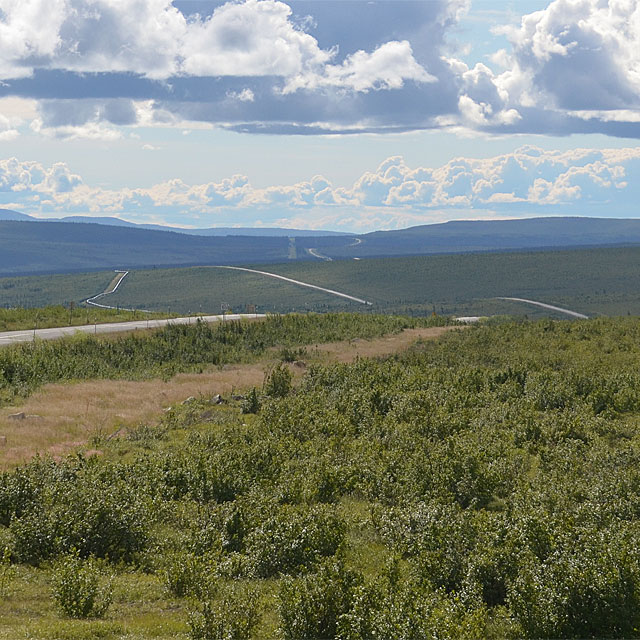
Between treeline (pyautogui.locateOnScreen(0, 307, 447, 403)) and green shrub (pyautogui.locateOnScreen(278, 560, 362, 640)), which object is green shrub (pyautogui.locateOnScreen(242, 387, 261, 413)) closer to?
treeline (pyautogui.locateOnScreen(0, 307, 447, 403))

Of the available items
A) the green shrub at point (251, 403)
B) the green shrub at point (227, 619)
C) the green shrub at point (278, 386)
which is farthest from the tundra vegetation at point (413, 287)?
the green shrub at point (227, 619)

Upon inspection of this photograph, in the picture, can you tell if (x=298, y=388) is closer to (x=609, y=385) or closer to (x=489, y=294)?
(x=609, y=385)

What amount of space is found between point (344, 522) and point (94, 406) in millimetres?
19086

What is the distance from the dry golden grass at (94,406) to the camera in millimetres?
25891

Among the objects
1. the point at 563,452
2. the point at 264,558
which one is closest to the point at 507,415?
the point at 563,452

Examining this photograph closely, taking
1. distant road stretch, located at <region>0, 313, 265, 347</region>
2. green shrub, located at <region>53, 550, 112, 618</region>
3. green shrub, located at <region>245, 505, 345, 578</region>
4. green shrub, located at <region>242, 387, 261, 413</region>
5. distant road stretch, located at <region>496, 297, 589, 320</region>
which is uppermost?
green shrub, located at <region>53, 550, 112, 618</region>

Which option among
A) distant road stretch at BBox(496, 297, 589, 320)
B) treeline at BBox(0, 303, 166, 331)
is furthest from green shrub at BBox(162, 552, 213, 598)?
distant road stretch at BBox(496, 297, 589, 320)

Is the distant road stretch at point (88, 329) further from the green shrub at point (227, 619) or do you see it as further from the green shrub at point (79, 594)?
the green shrub at point (227, 619)

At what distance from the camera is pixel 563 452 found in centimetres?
2367

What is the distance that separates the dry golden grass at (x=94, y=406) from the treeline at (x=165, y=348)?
2.21 m

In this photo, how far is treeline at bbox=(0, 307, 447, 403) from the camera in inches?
1560

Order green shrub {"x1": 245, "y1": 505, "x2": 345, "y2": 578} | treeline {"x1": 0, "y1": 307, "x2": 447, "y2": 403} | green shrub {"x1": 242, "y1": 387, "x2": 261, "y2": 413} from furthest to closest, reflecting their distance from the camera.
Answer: treeline {"x1": 0, "y1": 307, "x2": 447, "y2": 403}
green shrub {"x1": 242, "y1": 387, "x2": 261, "y2": 413}
green shrub {"x1": 245, "y1": 505, "x2": 345, "y2": 578}

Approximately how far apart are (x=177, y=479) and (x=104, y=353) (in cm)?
2678

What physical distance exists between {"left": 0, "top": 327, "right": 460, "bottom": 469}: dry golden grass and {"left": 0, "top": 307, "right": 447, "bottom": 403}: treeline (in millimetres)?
2211
